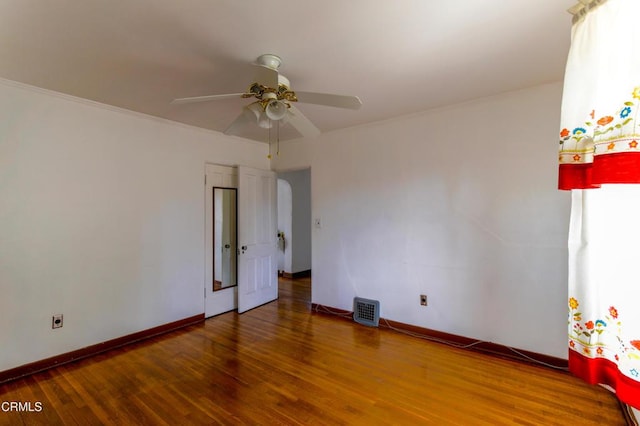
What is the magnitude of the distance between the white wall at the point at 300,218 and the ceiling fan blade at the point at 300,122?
3663mm

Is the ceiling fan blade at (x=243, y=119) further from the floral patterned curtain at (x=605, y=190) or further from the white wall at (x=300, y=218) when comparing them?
the white wall at (x=300, y=218)

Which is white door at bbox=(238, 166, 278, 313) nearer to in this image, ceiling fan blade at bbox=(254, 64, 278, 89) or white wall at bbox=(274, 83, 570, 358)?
white wall at bbox=(274, 83, 570, 358)

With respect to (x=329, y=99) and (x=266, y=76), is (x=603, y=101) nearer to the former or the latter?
(x=329, y=99)

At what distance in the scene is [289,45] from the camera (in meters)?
2.00

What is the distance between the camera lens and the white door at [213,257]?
4.01 meters

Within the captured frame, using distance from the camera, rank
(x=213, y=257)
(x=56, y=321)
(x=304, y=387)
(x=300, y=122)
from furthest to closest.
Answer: (x=213, y=257) → (x=56, y=321) → (x=300, y=122) → (x=304, y=387)

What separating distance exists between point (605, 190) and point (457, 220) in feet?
6.99

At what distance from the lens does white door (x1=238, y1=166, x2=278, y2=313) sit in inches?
167

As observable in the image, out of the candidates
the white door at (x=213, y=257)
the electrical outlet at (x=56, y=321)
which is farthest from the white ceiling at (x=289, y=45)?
the electrical outlet at (x=56, y=321)

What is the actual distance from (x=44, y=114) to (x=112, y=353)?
239 cm

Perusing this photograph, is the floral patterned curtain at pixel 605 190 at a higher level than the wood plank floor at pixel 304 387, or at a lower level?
higher

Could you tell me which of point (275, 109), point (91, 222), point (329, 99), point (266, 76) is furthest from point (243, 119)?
point (91, 222)

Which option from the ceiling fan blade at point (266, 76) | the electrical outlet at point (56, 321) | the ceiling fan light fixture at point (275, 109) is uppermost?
the ceiling fan blade at point (266, 76)

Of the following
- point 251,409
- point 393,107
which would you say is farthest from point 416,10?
point 251,409
